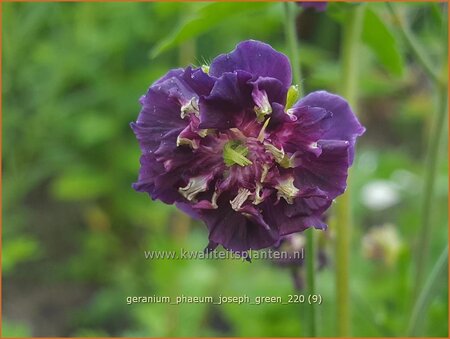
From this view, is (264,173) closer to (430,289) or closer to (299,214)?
(299,214)

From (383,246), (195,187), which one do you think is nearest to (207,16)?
(195,187)

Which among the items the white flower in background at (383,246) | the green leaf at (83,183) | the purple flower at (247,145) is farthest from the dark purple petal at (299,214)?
the green leaf at (83,183)

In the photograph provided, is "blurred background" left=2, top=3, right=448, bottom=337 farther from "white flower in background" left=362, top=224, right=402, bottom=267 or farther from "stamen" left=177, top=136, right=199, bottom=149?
"stamen" left=177, top=136, right=199, bottom=149

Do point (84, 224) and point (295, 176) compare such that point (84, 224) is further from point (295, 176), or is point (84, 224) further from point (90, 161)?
point (295, 176)

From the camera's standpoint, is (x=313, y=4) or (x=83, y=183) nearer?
(x=313, y=4)

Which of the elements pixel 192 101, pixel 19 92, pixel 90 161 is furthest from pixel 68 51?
pixel 192 101

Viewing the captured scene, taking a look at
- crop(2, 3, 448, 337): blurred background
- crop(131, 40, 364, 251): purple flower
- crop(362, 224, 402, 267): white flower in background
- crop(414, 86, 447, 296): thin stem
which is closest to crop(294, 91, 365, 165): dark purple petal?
crop(131, 40, 364, 251): purple flower
